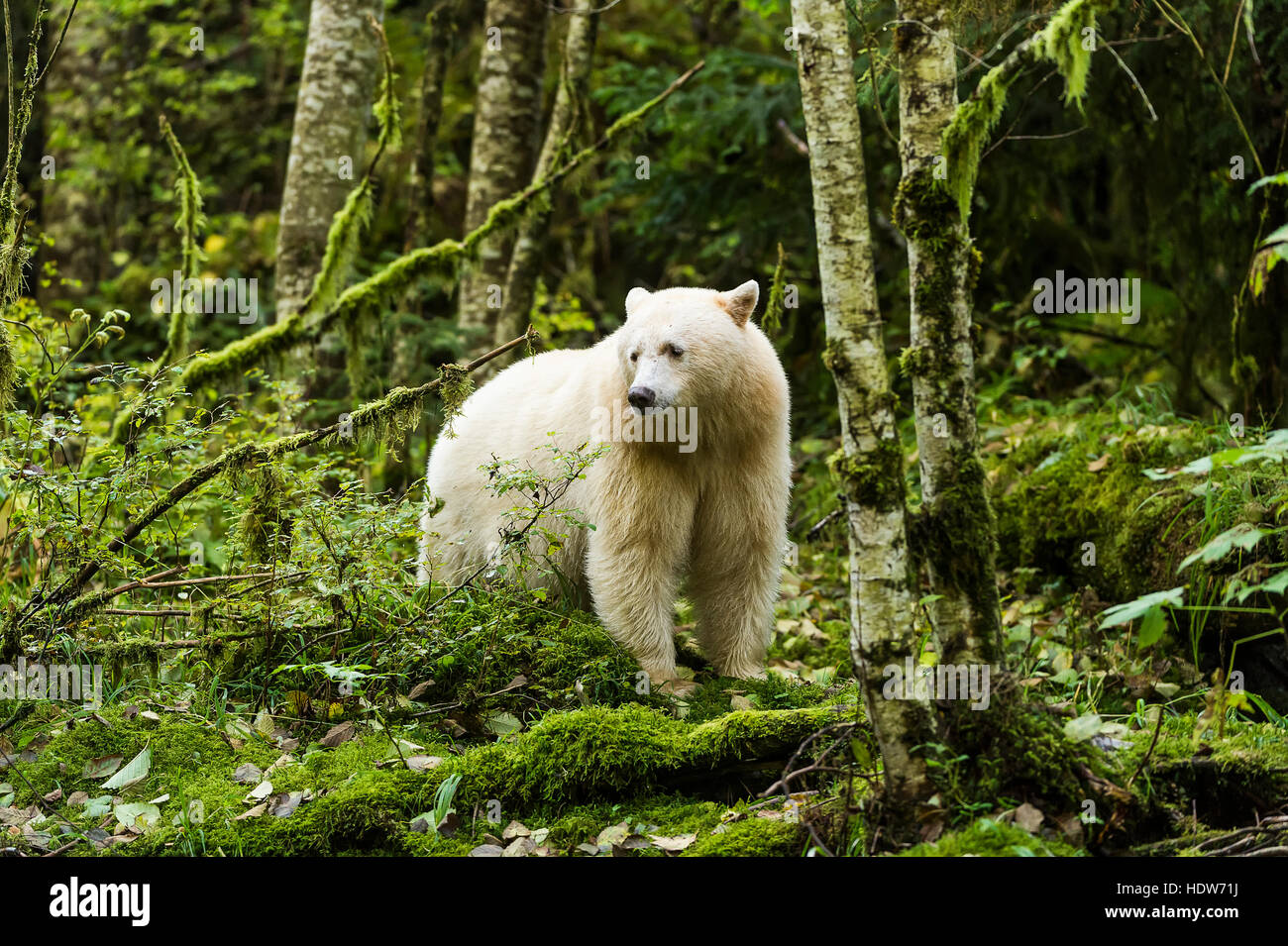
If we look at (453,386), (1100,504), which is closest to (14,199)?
(453,386)

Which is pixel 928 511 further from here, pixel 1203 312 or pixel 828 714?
pixel 1203 312

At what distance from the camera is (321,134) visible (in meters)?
8.91

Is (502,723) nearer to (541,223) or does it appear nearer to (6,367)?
(6,367)

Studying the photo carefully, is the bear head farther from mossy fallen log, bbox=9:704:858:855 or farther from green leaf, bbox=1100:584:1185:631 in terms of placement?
green leaf, bbox=1100:584:1185:631

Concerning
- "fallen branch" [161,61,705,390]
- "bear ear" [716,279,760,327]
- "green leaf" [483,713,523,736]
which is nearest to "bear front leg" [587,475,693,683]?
"green leaf" [483,713,523,736]

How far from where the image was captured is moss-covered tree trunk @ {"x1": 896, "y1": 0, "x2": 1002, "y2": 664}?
11.8 ft

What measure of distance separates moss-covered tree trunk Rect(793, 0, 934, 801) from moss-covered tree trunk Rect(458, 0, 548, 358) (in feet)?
22.3

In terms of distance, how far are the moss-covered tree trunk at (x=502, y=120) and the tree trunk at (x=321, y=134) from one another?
1.37m

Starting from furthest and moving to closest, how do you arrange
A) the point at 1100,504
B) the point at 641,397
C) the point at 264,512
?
1. the point at 1100,504
2. the point at 264,512
3. the point at 641,397

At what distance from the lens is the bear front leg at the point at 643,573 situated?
554 centimetres

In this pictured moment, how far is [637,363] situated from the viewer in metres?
5.32

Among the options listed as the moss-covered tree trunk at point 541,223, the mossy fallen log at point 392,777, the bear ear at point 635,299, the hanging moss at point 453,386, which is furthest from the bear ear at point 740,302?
the moss-covered tree trunk at point 541,223

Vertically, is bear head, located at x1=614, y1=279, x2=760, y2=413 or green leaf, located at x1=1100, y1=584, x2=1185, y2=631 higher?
bear head, located at x1=614, y1=279, x2=760, y2=413

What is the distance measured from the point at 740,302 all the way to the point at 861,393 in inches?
85.6
